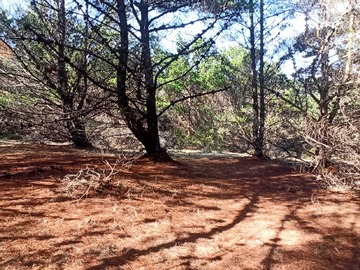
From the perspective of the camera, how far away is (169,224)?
3242mm

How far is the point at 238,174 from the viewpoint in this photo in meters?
6.20

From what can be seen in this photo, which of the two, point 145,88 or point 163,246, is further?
point 145,88

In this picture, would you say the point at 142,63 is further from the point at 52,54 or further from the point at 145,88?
the point at 52,54

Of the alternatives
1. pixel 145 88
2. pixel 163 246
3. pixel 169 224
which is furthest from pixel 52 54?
pixel 163 246

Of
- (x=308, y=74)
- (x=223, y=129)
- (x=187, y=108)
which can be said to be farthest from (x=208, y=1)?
(x=187, y=108)

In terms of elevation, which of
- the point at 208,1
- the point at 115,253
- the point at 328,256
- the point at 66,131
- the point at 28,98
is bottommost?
the point at 328,256

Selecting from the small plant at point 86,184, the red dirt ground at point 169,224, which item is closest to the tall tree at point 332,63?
the red dirt ground at point 169,224

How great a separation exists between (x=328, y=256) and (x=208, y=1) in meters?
4.66

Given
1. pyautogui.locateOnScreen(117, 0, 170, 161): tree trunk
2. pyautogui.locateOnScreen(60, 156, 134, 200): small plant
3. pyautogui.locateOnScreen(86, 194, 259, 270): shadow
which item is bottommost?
pyautogui.locateOnScreen(86, 194, 259, 270): shadow

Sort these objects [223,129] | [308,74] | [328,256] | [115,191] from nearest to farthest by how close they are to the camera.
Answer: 1. [328,256]
2. [115,191]
3. [308,74]
4. [223,129]

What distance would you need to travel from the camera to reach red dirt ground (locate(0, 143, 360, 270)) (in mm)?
2549

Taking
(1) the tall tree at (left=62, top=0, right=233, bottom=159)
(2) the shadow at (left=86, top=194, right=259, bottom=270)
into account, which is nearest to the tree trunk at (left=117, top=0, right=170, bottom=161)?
(1) the tall tree at (left=62, top=0, right=233, bottom=159)

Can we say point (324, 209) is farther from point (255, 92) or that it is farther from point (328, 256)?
point (255, 92)

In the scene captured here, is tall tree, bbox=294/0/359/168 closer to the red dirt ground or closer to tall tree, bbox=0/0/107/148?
the red dirt ground
